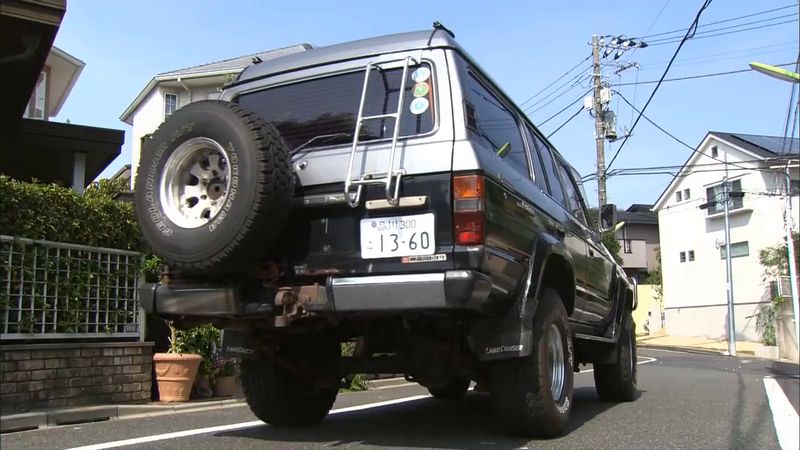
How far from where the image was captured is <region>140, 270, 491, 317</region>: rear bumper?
3500mm

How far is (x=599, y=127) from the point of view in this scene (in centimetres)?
→ 2480

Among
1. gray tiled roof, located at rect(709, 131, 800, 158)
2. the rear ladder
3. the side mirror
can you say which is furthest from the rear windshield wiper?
the side mirror

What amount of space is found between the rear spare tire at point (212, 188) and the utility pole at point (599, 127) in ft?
68.6

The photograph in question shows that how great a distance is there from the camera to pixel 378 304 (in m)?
3.60

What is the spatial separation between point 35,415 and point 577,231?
5058 millimetres

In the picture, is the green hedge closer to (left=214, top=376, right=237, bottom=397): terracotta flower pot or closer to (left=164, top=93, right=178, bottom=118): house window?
(left=214, top=376, right=237, bottom=397): terracotta flower pot

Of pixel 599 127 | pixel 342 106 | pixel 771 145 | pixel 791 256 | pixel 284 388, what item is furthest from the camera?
pixel 599 127

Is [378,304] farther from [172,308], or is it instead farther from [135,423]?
[135,423]

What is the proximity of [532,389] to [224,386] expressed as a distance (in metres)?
5.38

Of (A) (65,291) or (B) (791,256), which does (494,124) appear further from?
(A) (65,291)

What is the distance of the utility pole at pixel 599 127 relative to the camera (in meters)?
23.7

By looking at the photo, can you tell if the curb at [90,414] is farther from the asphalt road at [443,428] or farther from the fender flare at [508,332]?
the fender flare at [508,332]

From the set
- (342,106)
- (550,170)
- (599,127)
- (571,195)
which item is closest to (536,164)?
(550,170)

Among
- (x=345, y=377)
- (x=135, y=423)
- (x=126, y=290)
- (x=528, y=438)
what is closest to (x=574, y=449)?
(x=528, y=438)
